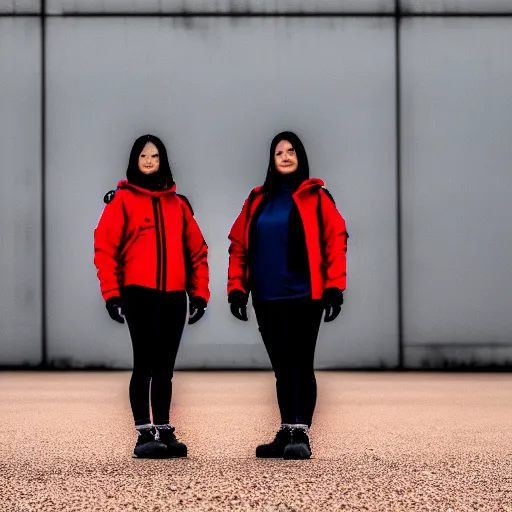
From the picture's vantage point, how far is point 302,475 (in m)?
3.61

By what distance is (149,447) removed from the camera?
13.1ft

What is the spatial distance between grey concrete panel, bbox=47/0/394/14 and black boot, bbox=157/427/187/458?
21.6 feet

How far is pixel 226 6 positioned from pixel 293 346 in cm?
643

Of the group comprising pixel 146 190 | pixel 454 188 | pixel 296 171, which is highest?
pixel 454 188

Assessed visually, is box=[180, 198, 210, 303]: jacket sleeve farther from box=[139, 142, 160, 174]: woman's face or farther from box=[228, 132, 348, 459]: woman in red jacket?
box=[139, 142, 160, 174]: woman's face

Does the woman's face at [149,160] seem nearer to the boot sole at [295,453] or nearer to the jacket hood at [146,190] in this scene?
the jacket hood at [146,190]

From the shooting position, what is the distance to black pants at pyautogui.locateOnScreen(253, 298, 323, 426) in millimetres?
4023

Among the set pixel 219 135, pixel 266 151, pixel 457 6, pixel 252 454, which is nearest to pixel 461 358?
pixel 266 151

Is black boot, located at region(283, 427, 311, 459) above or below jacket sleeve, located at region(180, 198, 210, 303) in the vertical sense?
below

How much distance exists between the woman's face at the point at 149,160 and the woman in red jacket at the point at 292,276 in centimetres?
57

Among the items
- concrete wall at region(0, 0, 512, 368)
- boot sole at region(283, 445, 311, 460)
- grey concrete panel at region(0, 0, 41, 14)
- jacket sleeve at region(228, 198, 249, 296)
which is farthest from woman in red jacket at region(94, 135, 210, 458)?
grey concrete panel at region(0, 0, 41, 14)

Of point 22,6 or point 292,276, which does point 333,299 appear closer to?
point 292,276

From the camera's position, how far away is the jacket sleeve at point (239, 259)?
4113 millimetres

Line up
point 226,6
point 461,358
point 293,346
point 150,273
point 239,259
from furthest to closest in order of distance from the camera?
1. point 226,6
2. point 461,358
3. point 239,259
4. point 293,346
5. point 150,273
